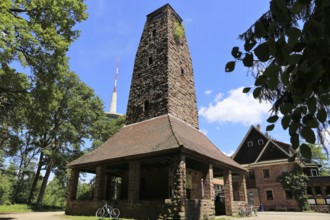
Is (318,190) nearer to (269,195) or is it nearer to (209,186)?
(269,195)

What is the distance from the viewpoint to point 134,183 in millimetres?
12977

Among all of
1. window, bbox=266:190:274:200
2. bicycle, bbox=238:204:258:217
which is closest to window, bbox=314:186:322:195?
window, bbox=266:190:274:200

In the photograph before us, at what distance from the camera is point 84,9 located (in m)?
13.3

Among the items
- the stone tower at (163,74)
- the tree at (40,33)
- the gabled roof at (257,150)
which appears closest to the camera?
the tree at (40,33)

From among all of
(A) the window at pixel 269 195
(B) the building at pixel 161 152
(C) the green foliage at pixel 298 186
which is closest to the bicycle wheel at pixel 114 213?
(B) the building at pixel 161 152

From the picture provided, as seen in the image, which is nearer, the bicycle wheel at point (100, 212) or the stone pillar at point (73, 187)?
the bicycle wheel at point (100, 212)

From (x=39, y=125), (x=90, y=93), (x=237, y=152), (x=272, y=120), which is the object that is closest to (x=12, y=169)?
(x=90, y=93)

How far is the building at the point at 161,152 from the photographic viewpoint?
39.2 feet

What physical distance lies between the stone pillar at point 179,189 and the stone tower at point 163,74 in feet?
16.8

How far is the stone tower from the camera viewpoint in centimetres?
1717

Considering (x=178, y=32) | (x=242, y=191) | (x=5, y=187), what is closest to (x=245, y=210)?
(x=242, y=191)

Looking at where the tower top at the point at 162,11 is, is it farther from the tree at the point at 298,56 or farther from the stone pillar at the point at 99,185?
the tree at the point at 298,56

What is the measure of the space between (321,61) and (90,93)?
30.0m

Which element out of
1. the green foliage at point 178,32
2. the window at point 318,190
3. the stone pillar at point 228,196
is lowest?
the stone pillar at point 228,196
